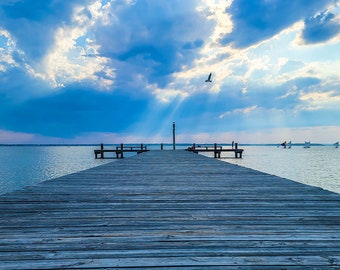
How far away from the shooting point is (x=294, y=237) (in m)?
2.77

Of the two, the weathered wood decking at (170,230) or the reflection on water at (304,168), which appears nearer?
the weathered wood decking at (170,230)

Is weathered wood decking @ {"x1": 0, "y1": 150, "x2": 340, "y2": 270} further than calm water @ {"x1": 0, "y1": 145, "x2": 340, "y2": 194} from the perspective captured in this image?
No

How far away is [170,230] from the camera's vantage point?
2977 mm

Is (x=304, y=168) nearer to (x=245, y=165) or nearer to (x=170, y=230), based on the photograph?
(x=245, y=165)

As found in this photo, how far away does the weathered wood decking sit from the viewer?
7.36 ft

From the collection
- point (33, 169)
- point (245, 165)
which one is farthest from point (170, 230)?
point (33, 169)

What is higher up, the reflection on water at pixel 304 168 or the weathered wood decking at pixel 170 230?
the weathered wood decking at pixel 170 230

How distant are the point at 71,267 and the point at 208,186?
4.30 metres

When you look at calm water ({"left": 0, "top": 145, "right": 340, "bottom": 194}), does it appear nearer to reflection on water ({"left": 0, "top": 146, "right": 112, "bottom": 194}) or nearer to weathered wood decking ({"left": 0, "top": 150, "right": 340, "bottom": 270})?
reflection on water ({"left": 0, "top": 146, "right": 112, "bottom": 194})

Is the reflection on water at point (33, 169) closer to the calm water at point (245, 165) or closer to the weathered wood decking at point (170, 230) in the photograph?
the calm water at point (245, 165)

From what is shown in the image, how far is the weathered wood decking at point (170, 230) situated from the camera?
224cm

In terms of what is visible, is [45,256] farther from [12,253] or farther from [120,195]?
[120,195]

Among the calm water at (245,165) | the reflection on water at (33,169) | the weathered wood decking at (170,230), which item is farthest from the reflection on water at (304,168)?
the reflection on water at (33,169)

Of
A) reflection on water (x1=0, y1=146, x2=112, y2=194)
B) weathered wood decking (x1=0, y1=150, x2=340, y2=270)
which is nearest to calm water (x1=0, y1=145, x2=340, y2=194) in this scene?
reflection on water (x1=0, y1=146, x2=112, y2=194)
